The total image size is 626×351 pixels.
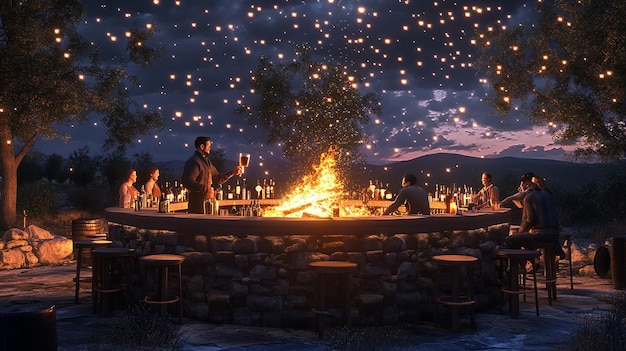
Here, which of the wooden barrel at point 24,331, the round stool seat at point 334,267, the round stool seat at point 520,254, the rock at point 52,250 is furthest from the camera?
the rock at point 52,250

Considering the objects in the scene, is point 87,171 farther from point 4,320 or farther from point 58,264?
point 4,320

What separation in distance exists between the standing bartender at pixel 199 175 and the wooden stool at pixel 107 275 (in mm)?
1284

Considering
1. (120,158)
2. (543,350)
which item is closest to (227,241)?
(543,350)

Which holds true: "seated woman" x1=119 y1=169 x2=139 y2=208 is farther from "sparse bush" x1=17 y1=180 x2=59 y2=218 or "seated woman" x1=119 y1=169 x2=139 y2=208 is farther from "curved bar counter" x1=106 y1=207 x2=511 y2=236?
"sparse bush" x1=17 y1=180 x2=59 y2=218

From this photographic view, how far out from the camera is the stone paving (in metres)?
6.44

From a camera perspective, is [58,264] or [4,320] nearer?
[4,320]

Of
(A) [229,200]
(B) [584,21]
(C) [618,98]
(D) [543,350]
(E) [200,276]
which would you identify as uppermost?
(B) [584,21]

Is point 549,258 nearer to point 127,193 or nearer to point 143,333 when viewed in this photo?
point 143,333

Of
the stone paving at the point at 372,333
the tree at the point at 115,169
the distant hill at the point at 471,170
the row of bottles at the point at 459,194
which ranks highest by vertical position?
the distant hill at the point at 471,170

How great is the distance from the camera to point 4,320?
455 cm

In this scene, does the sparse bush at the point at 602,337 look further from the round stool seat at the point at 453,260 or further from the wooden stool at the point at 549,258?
the wooden stool at the point at 549,258

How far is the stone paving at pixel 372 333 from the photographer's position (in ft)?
21.1

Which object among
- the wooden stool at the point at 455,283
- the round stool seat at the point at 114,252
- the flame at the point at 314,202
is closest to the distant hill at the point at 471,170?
the flame at the point at 314,202

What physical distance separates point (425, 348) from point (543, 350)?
120cm
